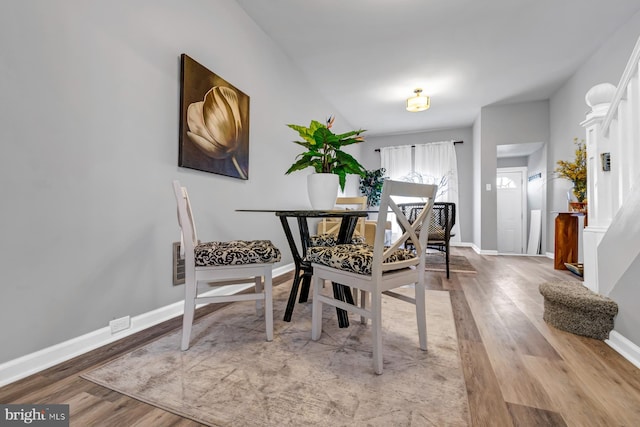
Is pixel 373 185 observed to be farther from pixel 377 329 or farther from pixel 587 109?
pixel 377 329

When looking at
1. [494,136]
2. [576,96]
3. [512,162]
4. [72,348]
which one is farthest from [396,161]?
[72,348]

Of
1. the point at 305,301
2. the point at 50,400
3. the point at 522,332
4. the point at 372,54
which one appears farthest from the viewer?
the point at 372,54

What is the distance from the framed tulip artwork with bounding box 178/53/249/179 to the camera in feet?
6.33

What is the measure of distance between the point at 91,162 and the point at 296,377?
145 centimetres

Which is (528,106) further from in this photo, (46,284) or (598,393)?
(46,284)

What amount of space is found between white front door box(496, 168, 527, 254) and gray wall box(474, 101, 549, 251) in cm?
122

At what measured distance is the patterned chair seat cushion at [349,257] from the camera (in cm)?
124

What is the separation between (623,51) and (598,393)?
3.62 m

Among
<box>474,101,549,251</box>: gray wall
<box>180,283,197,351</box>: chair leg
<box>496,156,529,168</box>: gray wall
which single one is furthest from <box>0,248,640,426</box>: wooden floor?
<box>496,156,529,168</box>: gray wall

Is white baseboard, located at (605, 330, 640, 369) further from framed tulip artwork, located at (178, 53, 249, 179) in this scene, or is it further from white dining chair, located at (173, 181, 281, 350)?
framed tulip artwork, located at (178, 53, 249, 179)

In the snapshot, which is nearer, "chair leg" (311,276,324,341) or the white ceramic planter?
"chair leg" (311,276,324,341)

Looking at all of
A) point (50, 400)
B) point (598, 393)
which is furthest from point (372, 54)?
point (50, 400)

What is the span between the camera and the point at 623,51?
113 inches

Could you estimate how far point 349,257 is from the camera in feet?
4.21
